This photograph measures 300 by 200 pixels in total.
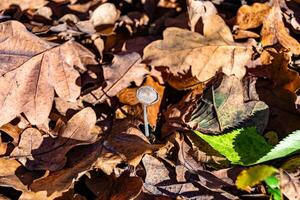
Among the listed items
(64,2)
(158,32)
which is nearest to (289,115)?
(158,32)

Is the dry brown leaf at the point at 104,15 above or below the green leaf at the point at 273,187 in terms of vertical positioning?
above

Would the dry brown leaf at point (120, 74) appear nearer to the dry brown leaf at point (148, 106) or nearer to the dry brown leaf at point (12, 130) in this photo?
the dry brown leaf at point (148, 106)

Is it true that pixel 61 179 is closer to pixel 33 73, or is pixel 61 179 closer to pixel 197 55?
pixel 33 73

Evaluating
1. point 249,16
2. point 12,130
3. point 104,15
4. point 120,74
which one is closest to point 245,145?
point 120,74

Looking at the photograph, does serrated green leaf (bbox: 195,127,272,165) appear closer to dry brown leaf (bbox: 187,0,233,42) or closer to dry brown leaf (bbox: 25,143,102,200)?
dry brown leaf (bbox: 25,143,102,200)

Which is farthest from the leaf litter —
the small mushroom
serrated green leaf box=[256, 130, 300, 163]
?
the small mushroom

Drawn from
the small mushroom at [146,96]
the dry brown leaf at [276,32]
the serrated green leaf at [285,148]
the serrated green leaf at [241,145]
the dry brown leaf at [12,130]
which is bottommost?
the dry brown leaf at [12,130]

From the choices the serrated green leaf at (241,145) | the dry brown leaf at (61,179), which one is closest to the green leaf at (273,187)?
the serrated green leaf at (241,145)

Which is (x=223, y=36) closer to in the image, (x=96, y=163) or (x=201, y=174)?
(x=201, y=174)
